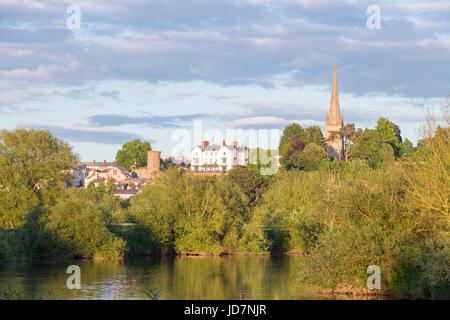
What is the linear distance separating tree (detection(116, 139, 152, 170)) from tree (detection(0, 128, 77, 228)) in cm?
9611

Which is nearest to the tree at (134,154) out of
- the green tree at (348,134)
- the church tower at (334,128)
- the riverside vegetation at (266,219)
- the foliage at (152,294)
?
the church tower at (334,128)

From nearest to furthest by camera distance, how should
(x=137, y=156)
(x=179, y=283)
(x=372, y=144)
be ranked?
(x=179, y=283) < (x=372, y=144) < (x=137, y=156)

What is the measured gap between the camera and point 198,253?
164 ft

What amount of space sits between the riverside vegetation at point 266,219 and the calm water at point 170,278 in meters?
2.32

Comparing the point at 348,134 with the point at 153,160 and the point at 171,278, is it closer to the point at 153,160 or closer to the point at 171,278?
the point at 153,160

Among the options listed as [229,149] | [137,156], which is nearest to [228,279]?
[229,149]

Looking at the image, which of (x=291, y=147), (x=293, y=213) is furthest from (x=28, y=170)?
(x=291, y=147)

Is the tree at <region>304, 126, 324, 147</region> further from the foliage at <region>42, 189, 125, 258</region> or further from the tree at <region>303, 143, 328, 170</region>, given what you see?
the foliage at <region>42, 189, 125, 258</region>

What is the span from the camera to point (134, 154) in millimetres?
154625

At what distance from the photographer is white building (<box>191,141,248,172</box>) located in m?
138

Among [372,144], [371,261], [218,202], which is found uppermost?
[372,144]

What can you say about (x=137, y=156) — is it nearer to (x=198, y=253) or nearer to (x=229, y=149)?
(x=229, y=149)

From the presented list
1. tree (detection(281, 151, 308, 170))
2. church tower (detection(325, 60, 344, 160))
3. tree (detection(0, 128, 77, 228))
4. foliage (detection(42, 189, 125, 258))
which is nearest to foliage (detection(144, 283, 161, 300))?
foliage (detection(42, 189, 125, 258))
